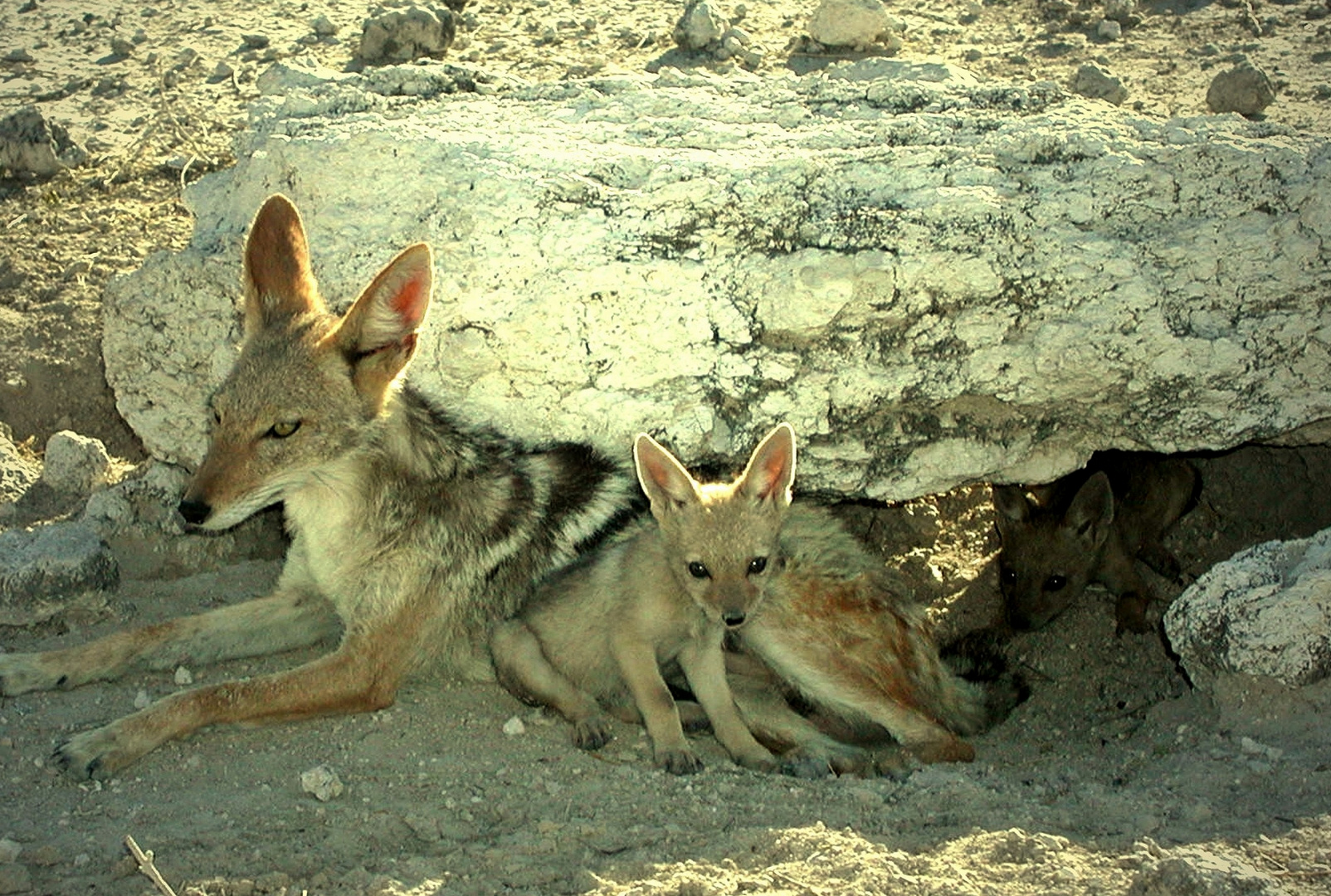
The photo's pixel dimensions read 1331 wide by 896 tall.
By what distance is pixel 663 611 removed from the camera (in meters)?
4.96

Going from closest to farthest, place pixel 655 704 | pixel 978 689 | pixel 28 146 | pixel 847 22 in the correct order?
pixel 655 704 → pixel 978 689 → pixel 28 146 → pixel 847 22

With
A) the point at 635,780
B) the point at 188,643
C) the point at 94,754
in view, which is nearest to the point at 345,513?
the point at 188,643

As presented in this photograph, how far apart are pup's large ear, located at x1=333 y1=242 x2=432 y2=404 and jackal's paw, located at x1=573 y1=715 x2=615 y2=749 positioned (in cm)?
136

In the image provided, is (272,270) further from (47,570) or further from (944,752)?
(944,752)

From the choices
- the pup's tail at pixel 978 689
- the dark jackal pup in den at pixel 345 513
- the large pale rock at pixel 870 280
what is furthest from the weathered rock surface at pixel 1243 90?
the dark jackal pup in den at pixel 345 513

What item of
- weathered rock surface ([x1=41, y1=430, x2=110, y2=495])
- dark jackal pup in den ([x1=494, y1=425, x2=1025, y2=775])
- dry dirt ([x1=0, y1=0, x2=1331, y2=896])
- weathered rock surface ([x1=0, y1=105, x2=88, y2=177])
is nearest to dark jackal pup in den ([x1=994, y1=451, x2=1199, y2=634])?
dry dirt ([x1=0, y1=0, x2=1331, y2=896])

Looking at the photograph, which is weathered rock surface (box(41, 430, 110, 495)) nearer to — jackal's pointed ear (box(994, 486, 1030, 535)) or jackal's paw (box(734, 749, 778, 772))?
jackal's paw (box(734, 749, 778, 772))

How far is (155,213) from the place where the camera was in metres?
7.87

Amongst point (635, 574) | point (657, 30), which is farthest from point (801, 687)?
point (657, 30)

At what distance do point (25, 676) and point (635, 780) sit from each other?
2259 millimetres

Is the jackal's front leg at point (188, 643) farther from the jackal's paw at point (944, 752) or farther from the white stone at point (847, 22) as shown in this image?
the white stone at point (847, 22)

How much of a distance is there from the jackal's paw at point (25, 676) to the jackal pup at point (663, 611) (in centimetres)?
161

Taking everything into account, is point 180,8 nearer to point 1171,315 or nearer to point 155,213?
point 155,213

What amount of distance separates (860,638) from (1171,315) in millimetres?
1672
